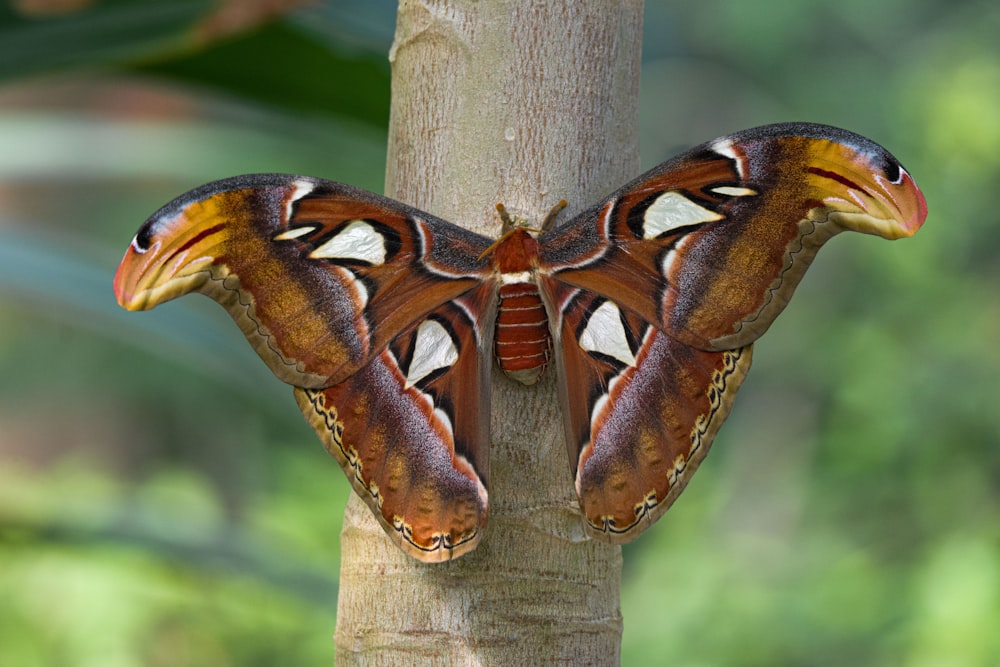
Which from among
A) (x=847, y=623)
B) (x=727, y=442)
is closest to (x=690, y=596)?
(x=847, y=623)

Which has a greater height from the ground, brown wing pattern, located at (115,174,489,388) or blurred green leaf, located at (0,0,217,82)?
blurred green leaf, located at (0,0,217,82)

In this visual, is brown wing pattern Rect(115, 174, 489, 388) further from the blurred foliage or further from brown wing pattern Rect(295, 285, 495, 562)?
the blurred foliage

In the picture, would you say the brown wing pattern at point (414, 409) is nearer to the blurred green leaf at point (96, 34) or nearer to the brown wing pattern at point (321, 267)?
the brown wing pattern at point (321, 267)

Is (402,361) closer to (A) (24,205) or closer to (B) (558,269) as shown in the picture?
(B) (558,269)

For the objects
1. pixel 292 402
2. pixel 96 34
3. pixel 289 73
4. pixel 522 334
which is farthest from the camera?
pixel 292 402

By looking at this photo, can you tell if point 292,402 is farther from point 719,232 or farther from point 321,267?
point 719,232

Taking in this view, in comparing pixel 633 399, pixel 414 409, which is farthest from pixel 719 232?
pixel 414 409

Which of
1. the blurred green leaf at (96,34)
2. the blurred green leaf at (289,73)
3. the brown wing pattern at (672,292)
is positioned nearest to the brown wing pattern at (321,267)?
the brown wing pattern at (672,292)

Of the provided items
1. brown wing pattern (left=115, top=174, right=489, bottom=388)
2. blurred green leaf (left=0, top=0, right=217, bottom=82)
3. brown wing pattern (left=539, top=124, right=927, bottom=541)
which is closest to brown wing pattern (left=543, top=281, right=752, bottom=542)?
brown wing pattern (left=539, top=124, right=927, bottom=541)
